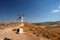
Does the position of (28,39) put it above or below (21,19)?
below

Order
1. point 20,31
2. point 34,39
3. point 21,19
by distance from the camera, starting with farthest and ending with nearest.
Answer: point 21,19, point 20,31, point 34,39

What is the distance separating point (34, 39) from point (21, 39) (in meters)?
1.44

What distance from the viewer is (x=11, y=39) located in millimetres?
12945

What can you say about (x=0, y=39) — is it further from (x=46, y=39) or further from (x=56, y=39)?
(x=56, y=39)

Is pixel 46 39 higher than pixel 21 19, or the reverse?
pixel 21 19

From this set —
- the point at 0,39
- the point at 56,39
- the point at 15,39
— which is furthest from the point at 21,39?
the point at 56,39

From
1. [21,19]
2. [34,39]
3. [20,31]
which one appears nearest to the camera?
[34,39]

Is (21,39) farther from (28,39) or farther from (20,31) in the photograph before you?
(20,31)

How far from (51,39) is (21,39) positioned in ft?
10.6

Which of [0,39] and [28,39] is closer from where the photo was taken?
[28,39]

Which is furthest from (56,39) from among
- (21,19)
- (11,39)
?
(21,19)

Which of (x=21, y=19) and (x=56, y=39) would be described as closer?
(x=56, y=39)

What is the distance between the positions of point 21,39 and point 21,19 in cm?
3227

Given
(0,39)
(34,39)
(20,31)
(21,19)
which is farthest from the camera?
(21,19)
